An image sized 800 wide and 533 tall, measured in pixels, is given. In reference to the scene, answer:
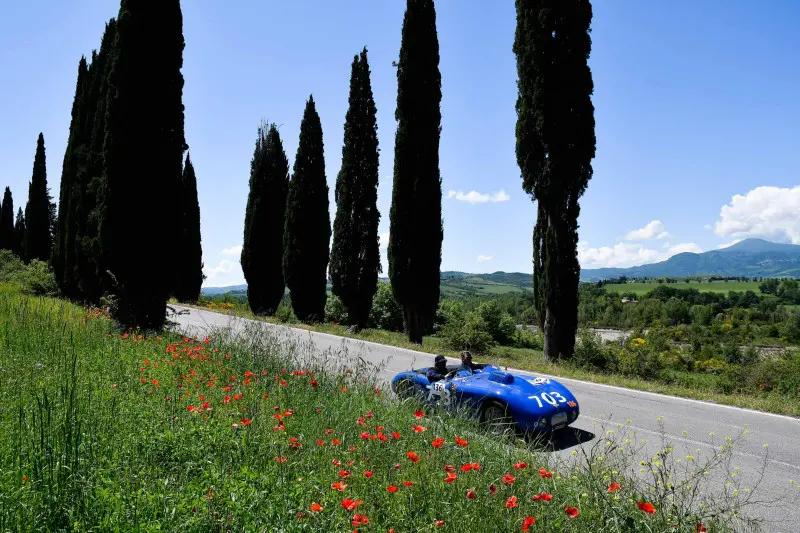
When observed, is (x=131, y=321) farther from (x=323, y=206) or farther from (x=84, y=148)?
(x=323, y=206)

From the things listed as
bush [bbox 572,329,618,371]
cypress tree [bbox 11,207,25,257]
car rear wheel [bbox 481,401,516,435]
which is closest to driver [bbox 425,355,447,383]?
car rear wheel [bbox 481,401,516,435]

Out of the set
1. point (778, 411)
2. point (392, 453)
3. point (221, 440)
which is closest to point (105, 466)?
point (221, 440)

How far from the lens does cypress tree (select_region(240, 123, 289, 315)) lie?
3111 cm

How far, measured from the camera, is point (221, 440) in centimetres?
450

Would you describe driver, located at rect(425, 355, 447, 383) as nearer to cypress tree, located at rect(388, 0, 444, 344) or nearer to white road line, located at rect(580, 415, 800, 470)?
white road line, located at rect(580, 415, 800, 470)

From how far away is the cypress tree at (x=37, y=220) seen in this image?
40500 mm

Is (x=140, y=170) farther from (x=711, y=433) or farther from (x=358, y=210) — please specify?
(x=711, y=433)

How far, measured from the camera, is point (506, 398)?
22.4 feet

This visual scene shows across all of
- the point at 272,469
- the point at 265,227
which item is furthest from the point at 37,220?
the point at 272,469

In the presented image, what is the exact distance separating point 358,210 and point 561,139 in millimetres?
11118

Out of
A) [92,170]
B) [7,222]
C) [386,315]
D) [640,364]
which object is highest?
[7,222]

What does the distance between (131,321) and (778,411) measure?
14.4m

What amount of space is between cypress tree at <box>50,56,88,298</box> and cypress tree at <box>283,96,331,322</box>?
9766mm

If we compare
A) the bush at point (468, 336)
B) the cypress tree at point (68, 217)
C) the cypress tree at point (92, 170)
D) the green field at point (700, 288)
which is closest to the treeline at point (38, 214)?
the cypress tree at point (68, 217)
